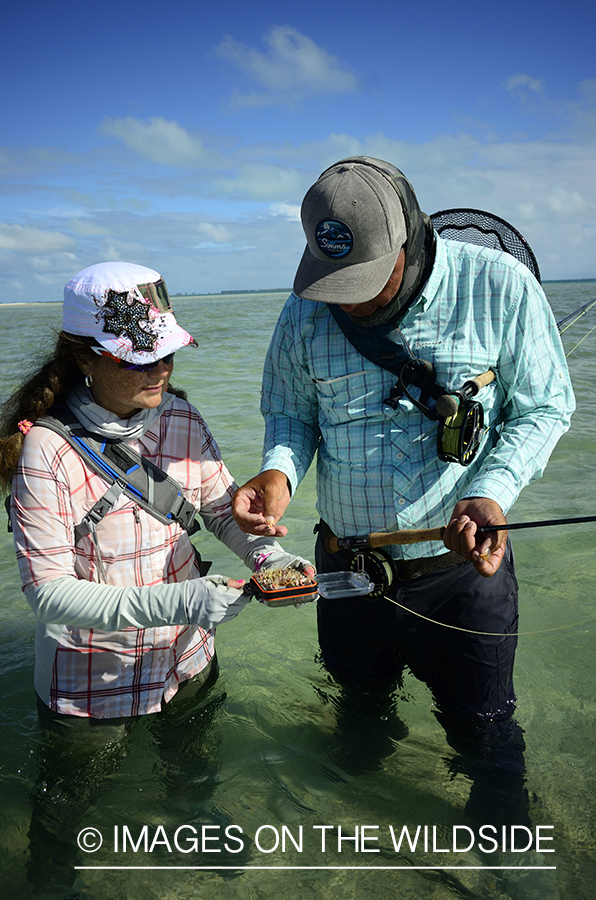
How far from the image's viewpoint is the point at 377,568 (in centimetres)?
267

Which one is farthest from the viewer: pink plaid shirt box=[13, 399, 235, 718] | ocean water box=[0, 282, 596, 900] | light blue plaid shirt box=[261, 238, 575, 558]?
ocean water box=[0, 282, 596, 900]

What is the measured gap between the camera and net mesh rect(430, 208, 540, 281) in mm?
2893

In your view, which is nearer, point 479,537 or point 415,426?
point 479,537

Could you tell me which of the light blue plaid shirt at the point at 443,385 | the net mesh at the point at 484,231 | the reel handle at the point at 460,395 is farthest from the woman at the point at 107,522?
the net mesh at the point at 484,231

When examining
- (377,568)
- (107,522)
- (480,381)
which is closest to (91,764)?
(107,522)

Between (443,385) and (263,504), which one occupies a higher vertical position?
(443,385)

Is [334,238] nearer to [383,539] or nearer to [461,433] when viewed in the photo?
[461,433]

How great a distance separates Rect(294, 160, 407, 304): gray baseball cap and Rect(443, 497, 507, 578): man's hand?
89 centimetres

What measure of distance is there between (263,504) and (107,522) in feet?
2.19

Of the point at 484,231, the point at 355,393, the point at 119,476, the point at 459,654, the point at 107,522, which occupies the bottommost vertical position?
the point at 459,654

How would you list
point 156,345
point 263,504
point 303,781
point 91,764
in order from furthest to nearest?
1. point 303,781
2. point 91,764
3. point 263,504
4. point 156,345
